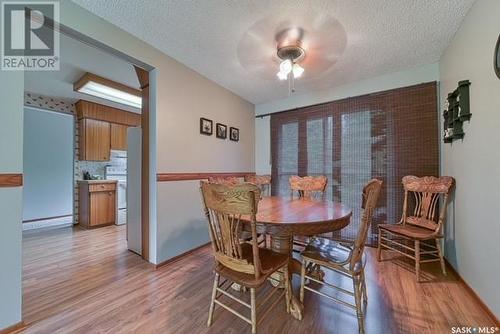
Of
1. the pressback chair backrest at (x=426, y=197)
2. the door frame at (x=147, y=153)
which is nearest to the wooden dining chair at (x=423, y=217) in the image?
the pressback chair backrest at (x=426, y=197)

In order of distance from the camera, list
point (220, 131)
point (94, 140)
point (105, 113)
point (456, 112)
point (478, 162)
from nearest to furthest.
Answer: point (478, 162) < point (456, 112) < point (220, 131) < point (94, 140) < point (105, 113)

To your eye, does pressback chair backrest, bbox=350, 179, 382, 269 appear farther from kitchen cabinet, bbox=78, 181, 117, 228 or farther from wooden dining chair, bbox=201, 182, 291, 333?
kitchen cabinet, bbox=78, 181, 117, 228

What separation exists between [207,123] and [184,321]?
2.35 metres

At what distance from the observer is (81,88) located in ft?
10.5

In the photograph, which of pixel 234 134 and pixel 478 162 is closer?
pixel 478 162

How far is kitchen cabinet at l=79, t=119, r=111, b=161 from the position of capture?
402cm

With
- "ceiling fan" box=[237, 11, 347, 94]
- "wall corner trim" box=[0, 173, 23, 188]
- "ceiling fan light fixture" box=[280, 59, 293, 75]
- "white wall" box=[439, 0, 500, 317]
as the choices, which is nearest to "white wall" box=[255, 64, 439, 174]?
"white wall" box=[439, 0, 500, 317]

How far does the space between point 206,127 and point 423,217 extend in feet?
9.76

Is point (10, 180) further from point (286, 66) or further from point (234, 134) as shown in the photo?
point (234, 134)

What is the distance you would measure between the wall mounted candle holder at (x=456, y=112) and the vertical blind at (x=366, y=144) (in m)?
0.32

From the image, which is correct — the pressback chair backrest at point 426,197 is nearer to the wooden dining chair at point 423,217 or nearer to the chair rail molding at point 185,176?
the wooden dining chair at point 423,217

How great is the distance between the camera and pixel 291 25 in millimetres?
1886

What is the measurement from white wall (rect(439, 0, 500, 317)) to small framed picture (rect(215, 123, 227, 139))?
283 centimetres

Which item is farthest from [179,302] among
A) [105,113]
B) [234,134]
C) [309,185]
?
[105,113]
